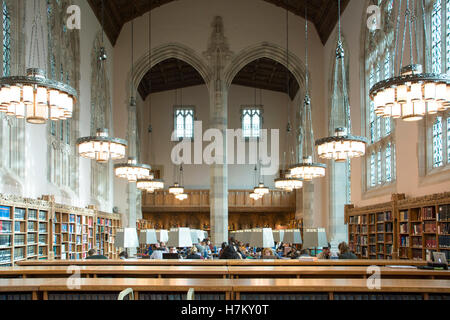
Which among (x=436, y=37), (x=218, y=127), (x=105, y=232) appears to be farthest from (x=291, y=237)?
(x=218, y=127)

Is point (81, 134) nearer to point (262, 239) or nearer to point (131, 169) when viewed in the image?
point (131, 169)

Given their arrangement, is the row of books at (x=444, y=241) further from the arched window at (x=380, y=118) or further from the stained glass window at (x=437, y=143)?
the arched window at (x=380, y=118)

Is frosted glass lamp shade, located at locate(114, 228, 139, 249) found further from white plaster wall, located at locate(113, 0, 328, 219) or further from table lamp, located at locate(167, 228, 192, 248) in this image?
white plaster wall, located at locate(113, 0, 328, 219)

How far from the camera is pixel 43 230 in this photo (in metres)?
11.9

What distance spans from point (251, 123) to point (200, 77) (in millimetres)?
3629

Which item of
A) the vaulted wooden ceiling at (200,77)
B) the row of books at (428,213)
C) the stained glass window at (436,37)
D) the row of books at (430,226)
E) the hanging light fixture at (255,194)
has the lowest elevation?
the row of books at (430,226)

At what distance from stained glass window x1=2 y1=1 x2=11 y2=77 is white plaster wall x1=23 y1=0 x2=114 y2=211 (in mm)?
496

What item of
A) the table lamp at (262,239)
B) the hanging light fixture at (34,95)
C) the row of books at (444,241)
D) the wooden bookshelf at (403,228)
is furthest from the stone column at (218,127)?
the hanging light fixture at (34,95)

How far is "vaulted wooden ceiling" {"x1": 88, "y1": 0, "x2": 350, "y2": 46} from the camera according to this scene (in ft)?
59.8

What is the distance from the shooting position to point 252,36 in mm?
20562

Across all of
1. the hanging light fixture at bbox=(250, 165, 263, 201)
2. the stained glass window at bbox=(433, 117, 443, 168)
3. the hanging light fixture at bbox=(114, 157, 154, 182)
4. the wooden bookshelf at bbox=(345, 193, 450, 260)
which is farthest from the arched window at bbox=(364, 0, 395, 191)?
the hanging light fixture at bbox=(250, 165, 263, 201)

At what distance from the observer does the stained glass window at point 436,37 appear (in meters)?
10.6

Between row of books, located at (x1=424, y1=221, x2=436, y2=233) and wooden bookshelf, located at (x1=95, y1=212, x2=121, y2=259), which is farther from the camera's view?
wooden bookshelf, located at (x1=95, y1=212, x2=121, y2=259)

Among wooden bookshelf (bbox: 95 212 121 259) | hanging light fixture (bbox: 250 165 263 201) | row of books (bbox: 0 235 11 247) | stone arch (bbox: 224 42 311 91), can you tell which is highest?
stone arch (bbox: 224 42 311 91)
